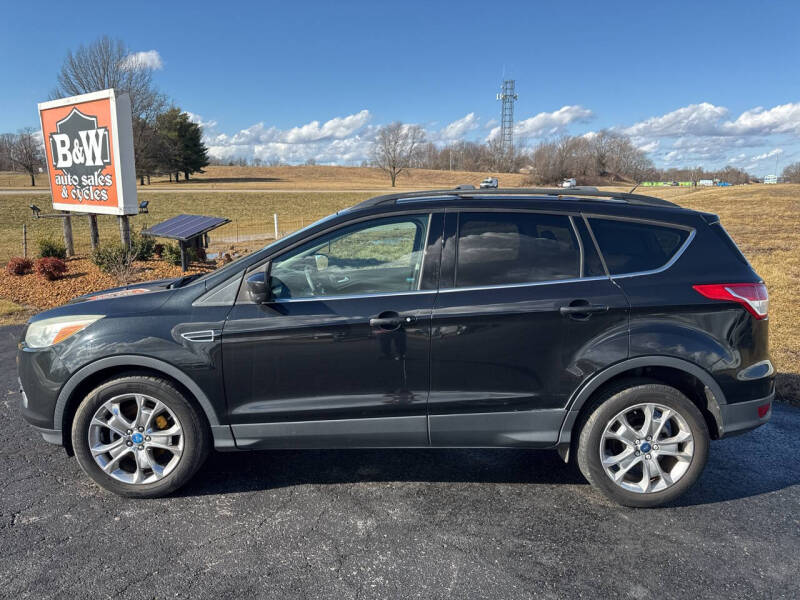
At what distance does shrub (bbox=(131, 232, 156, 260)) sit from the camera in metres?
12.3

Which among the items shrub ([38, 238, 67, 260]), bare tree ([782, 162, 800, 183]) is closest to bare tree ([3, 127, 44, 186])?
shrub ([38, 238, 67, 260])

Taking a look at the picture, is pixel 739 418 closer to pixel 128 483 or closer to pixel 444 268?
pixel 444 268

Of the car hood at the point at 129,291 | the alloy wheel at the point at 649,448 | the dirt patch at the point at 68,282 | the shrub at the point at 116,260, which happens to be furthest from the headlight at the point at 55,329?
the shrub at the point at 116,260

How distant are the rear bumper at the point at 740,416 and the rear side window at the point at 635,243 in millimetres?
927

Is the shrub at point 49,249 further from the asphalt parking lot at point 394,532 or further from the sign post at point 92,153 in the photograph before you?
the asphalt parking lot at point 394,532

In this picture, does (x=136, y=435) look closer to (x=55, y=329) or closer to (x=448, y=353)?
(x=55, y=329)

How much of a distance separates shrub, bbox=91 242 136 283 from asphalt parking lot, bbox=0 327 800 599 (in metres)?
7.59

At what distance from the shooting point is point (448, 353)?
3215mm

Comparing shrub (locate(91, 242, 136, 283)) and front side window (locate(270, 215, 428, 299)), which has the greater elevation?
front side window (locate(270, 215, 428, 299))

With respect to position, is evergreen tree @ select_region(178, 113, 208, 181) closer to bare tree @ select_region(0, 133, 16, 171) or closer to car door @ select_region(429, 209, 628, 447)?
bare tree @ select_region(0, 133, 16, 171)

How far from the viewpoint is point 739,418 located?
3.29 meters

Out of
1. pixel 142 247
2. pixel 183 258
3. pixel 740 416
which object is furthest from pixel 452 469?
pixel 142 247

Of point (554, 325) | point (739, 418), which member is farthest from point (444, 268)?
point (739, 418)

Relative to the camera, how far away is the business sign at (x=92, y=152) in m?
11.0
